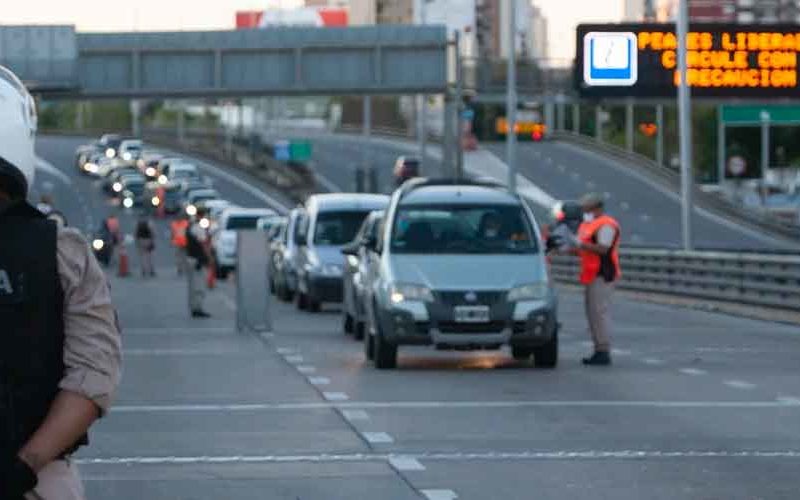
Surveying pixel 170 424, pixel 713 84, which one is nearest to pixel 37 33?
pixel 713 84

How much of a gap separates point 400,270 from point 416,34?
143 ft

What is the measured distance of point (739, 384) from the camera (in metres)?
20.1

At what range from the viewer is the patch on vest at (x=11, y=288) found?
5.56 metres

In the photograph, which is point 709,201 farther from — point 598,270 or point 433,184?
point 598,270

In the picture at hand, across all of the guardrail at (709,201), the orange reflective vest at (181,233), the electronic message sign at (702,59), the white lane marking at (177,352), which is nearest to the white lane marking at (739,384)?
the white lane marking at (177,352)

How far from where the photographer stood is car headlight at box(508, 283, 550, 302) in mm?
21859

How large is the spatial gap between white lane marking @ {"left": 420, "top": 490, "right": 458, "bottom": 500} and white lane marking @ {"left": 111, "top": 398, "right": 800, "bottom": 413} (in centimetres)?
517

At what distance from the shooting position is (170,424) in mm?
16516

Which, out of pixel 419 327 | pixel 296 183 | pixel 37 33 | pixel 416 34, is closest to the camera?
pixel 419 327

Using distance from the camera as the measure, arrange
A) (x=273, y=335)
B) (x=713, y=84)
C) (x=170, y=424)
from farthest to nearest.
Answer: (x=713, y=84) → (x=273, y=335) → (x=170, y=424)

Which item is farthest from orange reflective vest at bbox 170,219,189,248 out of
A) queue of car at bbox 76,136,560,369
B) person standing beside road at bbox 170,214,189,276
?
queue of car at bbox 76,136,560,369

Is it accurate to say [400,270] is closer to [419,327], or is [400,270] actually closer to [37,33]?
[419,327]

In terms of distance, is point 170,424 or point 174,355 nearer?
point 170,424

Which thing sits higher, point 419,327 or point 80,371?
point 80,371
